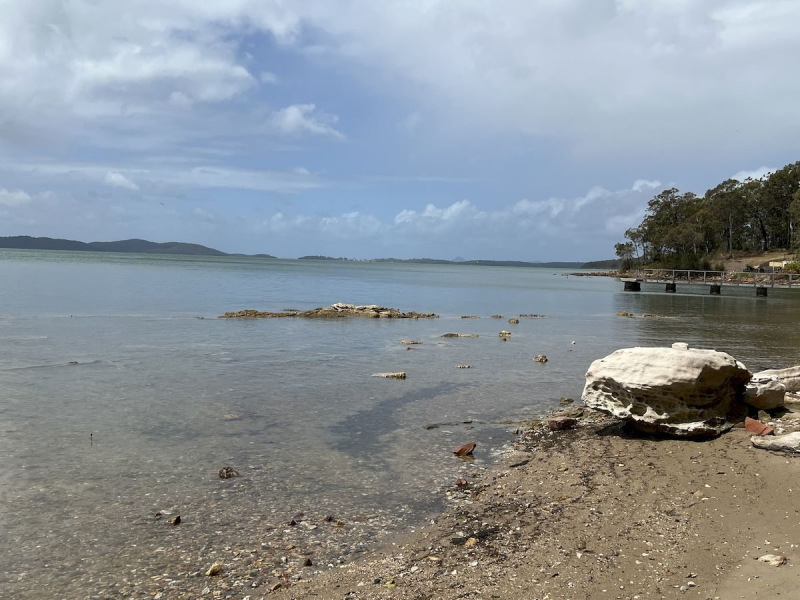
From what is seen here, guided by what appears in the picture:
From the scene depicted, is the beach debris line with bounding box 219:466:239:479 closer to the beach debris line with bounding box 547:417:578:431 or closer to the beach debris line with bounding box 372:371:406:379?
the beach debris line with bounding box 547:417:578:431

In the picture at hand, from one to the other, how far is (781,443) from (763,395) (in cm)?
285

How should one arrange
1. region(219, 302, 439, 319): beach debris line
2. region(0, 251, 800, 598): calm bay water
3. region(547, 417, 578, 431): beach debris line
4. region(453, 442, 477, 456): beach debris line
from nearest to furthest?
region(0, 251, 800, 598): calm bay water → region(453, 442, 477, 456): beach debris line → region(547, 417, 578, 431): beach debris line → region(219, 302, 439, 319): beach debris line

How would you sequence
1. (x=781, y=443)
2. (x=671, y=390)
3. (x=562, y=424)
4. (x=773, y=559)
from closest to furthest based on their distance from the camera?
(x=773, y=559), (x=781, y=443), (x=671, y=390), (x=562, y=424)

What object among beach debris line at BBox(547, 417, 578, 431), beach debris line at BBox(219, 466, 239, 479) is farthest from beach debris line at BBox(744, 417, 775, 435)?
beach debris line at BBox(219, 466, 239, 479)

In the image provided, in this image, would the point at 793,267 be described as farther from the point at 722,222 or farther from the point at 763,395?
the point at 763,395

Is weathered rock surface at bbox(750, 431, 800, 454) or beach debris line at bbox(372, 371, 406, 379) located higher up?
weathered rock surface at bbox(750, 431, 800, 454)

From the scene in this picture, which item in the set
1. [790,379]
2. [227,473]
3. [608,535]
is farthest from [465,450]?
[790,379]

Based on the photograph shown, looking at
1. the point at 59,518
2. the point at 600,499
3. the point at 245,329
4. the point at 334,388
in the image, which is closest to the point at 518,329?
the point at 245,329

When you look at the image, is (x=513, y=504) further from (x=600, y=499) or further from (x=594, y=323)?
(x=594, y=323)

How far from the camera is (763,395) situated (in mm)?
11414

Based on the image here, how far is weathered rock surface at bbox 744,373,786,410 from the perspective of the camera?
1143 cm

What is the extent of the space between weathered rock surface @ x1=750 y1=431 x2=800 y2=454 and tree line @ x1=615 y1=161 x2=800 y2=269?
122 m

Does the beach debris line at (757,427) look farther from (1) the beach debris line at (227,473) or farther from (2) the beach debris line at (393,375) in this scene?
(2) the beach debris line at (393,375)

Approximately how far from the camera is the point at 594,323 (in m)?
39.4
